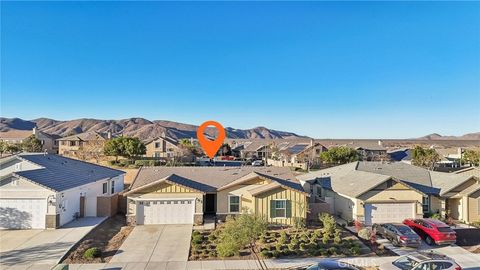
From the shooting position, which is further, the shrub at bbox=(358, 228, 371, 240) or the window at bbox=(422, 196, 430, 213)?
the window at bbox=(422, 196, 430, 213)

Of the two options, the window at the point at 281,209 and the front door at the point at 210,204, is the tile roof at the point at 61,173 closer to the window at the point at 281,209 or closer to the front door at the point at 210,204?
the front door at the point at 210,204

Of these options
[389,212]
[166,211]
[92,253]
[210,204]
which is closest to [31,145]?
[210,204]

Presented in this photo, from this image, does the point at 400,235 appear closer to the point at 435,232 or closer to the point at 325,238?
the point at 435,232

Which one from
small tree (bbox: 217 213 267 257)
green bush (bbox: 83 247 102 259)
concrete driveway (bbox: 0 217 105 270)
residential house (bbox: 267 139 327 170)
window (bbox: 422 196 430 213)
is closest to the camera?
concrete driveway (bbox: 0 217 105 270)

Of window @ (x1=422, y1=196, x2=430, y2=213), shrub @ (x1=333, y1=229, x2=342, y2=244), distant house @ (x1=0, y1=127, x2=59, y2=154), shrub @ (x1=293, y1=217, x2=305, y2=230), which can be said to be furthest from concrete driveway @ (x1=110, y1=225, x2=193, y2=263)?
distant house @ (x1=0, y1=127, x2=59, y2=154)

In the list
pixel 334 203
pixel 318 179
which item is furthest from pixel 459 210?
pixel 318 179

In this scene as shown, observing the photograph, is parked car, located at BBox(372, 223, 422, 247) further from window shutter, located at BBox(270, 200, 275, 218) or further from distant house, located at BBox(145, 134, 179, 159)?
distant house, located at BBox(145, 134, 179, 159)
